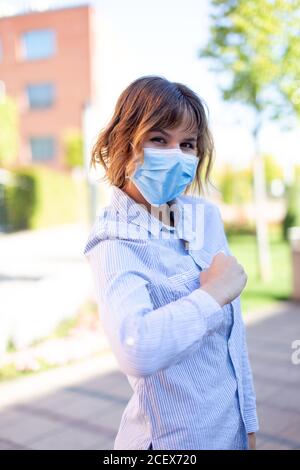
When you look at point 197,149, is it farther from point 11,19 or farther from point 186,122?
point 11,19

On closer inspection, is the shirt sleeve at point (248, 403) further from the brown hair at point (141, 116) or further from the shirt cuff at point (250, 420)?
the brown hair at point (141, 116)

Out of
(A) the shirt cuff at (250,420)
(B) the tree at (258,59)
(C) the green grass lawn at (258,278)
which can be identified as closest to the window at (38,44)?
(C) the green grass lawn at (258,278)

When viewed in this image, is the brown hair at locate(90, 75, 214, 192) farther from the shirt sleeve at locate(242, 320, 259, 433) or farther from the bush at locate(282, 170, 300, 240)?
the bush at locate(282, 170, 300, 240)

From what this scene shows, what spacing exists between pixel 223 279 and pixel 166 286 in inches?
5.1

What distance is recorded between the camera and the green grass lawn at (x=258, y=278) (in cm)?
894

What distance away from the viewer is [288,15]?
6461 mm

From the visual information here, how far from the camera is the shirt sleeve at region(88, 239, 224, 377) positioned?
1.19m

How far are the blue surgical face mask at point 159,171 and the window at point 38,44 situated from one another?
37.9m

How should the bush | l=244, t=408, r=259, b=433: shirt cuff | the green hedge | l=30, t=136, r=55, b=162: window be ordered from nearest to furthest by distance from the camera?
l=244, t=408, r=259, b=433: shirt cuff → the bush → the green hedge → l=30, t=136, r=55, b=162: window

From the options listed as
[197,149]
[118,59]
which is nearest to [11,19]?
[118,59]

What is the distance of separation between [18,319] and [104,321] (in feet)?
16.4

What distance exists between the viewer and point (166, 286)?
1.37m

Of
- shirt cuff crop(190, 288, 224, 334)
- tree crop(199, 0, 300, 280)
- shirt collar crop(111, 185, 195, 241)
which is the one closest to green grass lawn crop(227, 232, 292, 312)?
tree crop(199, 0, 300, 280)

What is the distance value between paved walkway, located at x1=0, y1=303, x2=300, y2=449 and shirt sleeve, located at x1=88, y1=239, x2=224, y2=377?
8.61 ft
